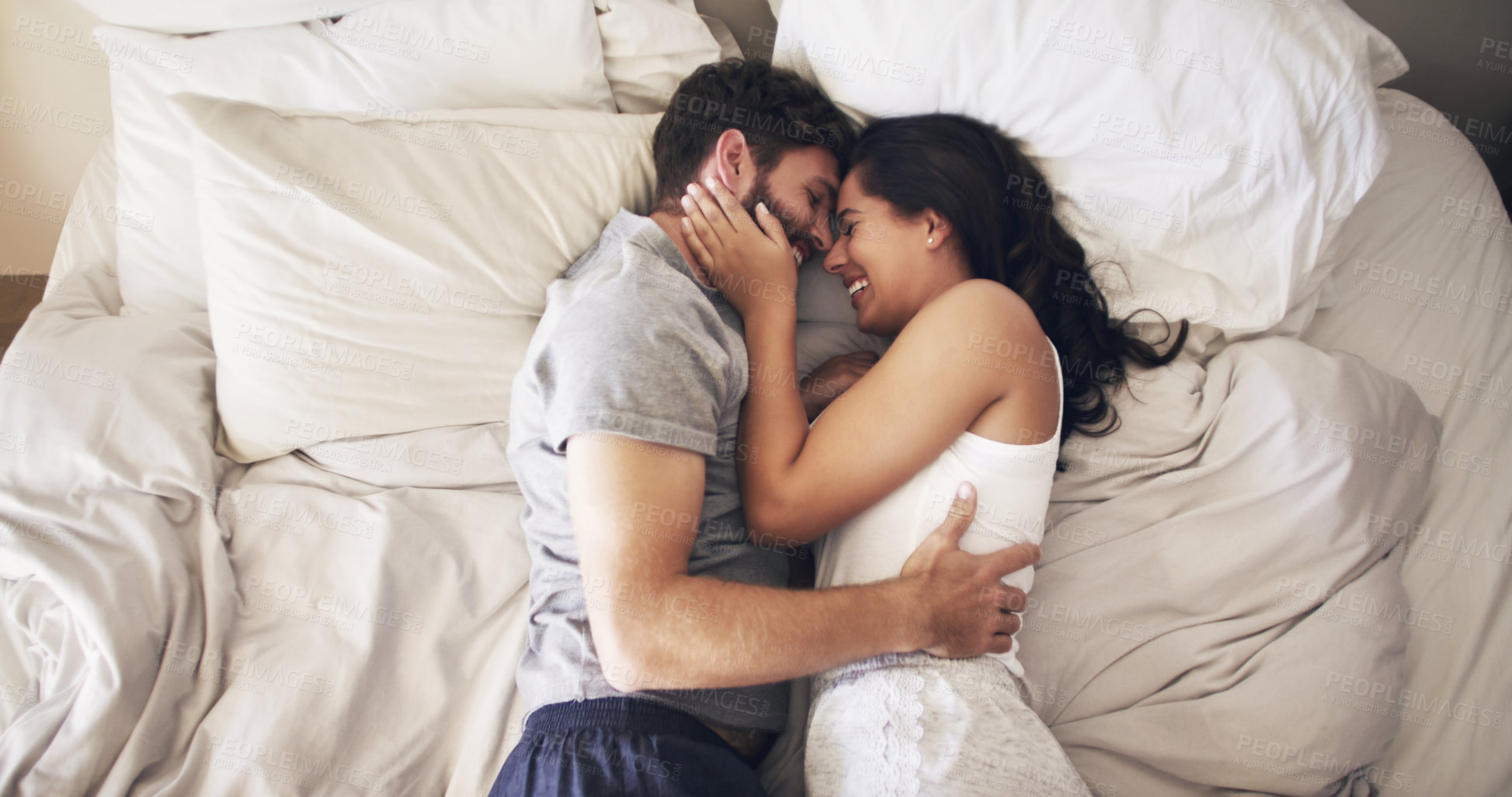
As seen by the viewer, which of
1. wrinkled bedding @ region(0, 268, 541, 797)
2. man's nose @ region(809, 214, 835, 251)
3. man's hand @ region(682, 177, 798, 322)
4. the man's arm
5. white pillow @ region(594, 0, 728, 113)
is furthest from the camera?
white pillow @ region(594, 0, 728, 113)

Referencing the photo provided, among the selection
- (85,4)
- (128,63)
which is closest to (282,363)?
(128,63)

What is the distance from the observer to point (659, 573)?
0.84 m

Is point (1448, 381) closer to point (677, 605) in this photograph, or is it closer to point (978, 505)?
point (978, 505)

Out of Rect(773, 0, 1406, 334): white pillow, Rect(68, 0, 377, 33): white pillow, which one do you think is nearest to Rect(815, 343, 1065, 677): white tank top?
Rect(773, 0, 1406, 334): white pillow

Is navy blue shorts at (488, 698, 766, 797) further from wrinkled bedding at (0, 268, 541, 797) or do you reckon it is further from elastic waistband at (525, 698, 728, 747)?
wrinkled bedding at (0, 268, 541, 797)

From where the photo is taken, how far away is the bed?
3.22 ft

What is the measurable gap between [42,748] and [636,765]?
73cm

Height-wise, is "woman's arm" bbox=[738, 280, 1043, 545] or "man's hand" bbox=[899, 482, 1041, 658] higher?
"woman's arm" bbox=[738, 280, 1043, 545]

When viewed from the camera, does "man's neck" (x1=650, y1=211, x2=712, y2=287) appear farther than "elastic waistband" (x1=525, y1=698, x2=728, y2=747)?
Yes

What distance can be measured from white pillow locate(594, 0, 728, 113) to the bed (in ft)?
0.09

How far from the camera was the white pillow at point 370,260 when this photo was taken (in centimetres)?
111

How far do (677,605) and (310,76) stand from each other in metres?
1.19

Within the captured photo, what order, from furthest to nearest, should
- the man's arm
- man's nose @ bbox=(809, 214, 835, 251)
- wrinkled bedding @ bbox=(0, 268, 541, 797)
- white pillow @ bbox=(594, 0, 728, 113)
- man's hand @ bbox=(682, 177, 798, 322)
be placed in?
white pillow @ bbox=(594, 0, 728, 113) → man's nose @ bbox=(809, 214, 835, 251) → man's hand @ bbox=(682, 177, 798, 322) → wrinkled bedding @ bbox=(0, 268, 541, 797) → the man's arm

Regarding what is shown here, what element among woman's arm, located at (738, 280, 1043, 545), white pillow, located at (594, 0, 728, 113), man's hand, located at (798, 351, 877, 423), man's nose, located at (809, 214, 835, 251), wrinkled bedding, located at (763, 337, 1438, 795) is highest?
white pillow, located at (594, 0, 728, 113)
